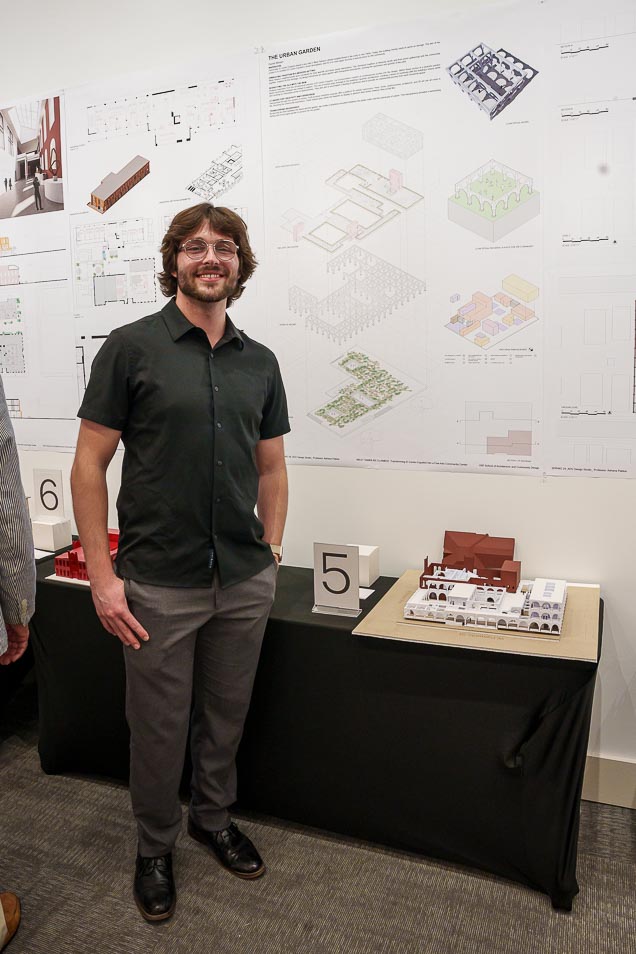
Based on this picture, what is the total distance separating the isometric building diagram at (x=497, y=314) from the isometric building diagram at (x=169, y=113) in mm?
1004

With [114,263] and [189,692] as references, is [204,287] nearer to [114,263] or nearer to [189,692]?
[189,692]

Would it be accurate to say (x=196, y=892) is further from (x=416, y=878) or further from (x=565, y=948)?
(x=565, y=948)

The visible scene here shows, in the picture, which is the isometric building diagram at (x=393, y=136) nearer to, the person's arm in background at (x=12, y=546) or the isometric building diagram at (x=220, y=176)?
the isometric building diagram at (x=220, y=176)

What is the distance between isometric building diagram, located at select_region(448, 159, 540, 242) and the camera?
2191 mm

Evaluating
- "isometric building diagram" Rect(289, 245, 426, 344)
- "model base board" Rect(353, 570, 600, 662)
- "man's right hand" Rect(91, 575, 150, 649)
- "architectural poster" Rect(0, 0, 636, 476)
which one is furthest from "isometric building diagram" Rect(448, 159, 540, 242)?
"man's right hand" Rect(91, 575, 150, 649)

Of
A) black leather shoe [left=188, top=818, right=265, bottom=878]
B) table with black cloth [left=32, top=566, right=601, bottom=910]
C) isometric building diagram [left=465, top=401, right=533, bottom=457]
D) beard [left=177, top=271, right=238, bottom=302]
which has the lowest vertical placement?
black leather shoe [left=188, top=818, right=265, bottom=878]

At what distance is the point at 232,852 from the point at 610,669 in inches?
47.5

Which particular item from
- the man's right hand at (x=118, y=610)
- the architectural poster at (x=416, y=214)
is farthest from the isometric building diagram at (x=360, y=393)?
the man's right hand at (x=118, y=610)

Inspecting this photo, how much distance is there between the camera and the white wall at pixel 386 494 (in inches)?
88.8

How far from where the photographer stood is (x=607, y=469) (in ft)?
7.25

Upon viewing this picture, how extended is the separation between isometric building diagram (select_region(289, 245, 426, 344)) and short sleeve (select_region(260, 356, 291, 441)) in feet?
1.58

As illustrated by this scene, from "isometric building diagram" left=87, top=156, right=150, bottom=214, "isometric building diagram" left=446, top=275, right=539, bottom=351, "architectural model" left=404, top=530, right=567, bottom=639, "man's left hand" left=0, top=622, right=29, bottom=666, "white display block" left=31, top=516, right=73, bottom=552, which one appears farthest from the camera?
"white display block" left=31, top=516, right=73, bottom=552

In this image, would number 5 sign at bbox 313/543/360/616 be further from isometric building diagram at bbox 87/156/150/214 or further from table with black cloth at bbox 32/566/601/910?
isometric building diagram at bbox 87/156/150/214

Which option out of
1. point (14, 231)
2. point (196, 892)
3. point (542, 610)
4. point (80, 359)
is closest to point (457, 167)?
point (542, 610)
